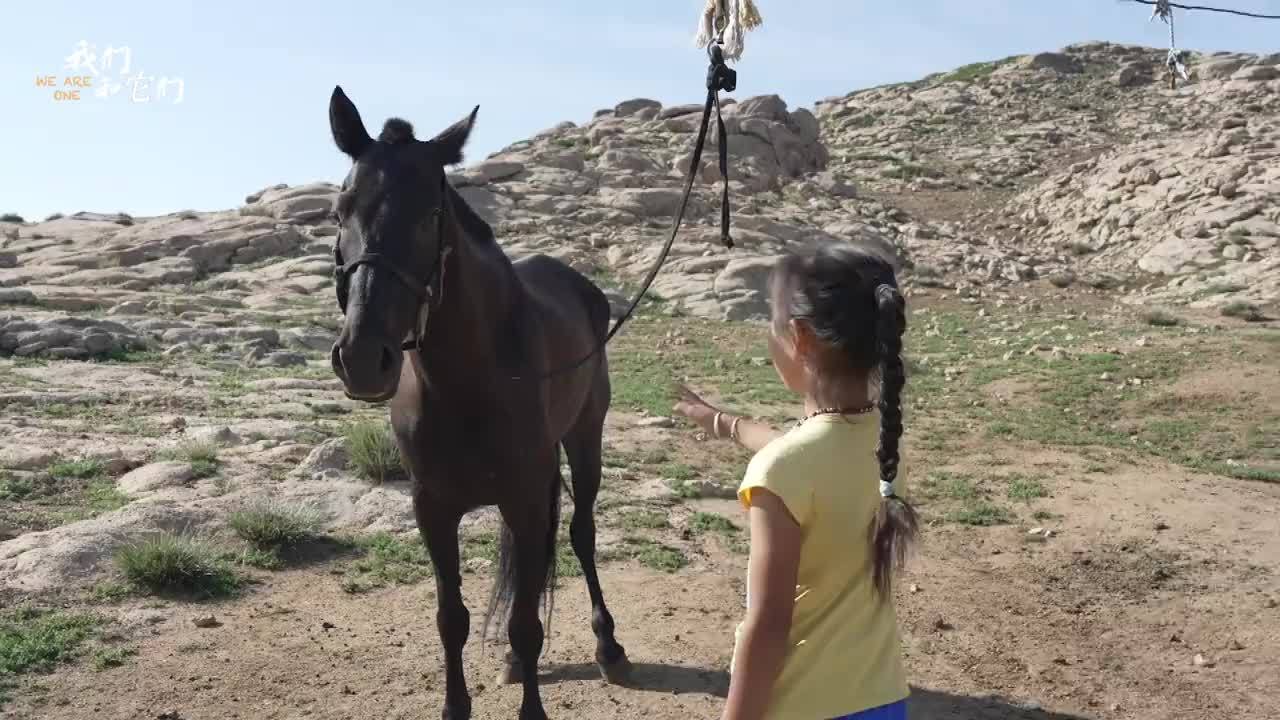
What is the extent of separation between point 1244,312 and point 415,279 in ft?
58.8

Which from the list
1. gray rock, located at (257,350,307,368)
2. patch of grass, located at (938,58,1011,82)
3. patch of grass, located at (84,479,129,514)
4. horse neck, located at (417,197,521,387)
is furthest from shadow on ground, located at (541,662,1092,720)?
patch of grass, located at (938,58,1011,82)

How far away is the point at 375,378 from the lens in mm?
2703

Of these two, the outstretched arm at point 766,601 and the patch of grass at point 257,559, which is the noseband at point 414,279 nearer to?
the outstretched arm at point 766,601

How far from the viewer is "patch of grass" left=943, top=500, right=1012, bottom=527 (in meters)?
7.07

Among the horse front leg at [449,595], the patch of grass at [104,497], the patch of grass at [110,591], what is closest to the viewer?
the horse front leg at [449,595]

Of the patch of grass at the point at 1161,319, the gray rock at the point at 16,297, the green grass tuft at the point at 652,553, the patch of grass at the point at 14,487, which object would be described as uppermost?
the gray rock at the point at 16,297

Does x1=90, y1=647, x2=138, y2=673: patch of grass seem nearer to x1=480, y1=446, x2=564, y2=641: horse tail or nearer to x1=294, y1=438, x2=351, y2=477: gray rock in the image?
x1=480, y1=446, x2=564, y2=641: horse tail

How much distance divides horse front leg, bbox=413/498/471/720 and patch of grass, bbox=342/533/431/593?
5.75 feet

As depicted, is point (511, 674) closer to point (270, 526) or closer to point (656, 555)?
point (656, 555)

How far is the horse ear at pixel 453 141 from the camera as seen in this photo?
329 centimetres

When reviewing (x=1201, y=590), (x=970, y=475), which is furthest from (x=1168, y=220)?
(x=1201, y=590)

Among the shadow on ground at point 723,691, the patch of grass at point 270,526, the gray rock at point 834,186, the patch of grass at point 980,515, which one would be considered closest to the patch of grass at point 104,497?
the patch of grass at point 270,526

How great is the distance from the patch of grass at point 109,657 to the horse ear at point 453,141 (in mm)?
3029

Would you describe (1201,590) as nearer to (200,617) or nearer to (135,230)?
(200,617)
